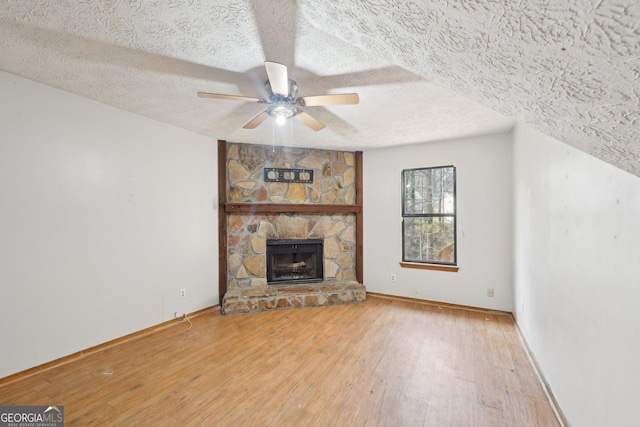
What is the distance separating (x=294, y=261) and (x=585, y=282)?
327 cm

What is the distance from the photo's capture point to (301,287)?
3.73 m

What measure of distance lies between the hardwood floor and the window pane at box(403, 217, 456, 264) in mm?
958

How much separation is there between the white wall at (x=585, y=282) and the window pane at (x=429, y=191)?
1.37 meters

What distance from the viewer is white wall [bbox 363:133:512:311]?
3.25 meters

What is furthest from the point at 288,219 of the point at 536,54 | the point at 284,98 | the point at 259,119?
the point at 536,54

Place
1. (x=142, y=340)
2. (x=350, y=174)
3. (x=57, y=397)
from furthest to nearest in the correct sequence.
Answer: (x=350, y=174) → (x=142, y=340) → (x=57, y=397)

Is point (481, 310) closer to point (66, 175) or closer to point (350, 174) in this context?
point (350, 174)

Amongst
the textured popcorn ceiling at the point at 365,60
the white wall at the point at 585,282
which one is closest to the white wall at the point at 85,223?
the textured popcorn ceiling at the point at 365,60

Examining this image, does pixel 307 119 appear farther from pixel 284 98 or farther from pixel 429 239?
pixel 429 239

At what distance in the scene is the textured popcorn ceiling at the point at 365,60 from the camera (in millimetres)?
487

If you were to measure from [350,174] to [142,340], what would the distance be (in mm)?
3381

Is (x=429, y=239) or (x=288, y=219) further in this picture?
(x=288, y=219)

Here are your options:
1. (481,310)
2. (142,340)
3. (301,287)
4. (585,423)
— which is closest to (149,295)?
(142,340)

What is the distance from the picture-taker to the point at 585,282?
1271 mm
